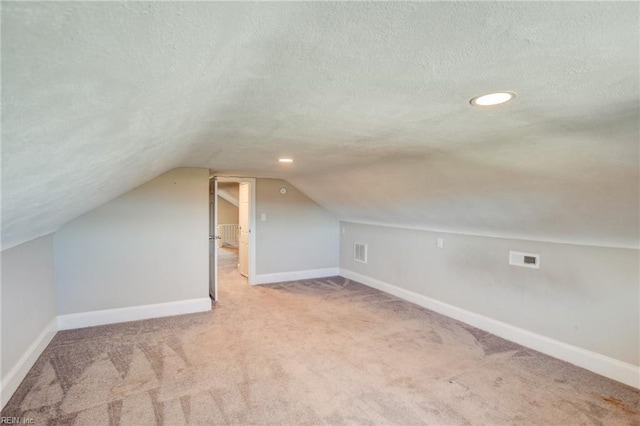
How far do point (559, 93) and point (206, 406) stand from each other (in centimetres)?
272

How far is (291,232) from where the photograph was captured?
584 centimetres

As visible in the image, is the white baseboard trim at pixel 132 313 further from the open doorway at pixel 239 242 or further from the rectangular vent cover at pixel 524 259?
the rectangular vent cover at pixel 524 259

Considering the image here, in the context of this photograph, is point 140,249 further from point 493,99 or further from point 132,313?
point 493,99

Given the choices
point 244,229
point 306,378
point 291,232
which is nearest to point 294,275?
point 291,232

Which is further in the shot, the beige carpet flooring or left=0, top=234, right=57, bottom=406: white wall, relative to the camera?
left=0, top=234, right=57, bottom=406: white wall

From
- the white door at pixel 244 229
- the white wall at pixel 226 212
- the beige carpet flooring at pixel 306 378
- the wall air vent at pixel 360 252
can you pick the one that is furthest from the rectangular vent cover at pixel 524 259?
the white wall at pixel 226 212

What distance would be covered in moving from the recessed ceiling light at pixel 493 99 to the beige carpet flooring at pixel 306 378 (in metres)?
1.98

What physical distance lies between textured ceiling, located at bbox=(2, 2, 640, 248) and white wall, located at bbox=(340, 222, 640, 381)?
396mm

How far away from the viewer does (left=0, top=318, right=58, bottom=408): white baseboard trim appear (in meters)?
2.32

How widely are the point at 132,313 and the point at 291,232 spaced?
2727mm

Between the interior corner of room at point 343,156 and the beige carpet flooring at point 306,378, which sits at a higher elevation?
the interior corner of room at point 343,156

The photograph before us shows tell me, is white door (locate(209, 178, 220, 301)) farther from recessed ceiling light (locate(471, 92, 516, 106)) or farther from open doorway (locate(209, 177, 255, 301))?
recessed ceiling light (locate(471, 92, 516, 106))

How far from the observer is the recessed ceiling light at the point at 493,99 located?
137 cm

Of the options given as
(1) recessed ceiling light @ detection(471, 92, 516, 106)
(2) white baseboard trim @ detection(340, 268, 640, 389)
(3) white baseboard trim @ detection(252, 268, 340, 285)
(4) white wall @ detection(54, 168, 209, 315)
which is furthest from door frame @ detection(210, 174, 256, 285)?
(1) recessed ceiling light @ detection(471, 92, 516, 106)
